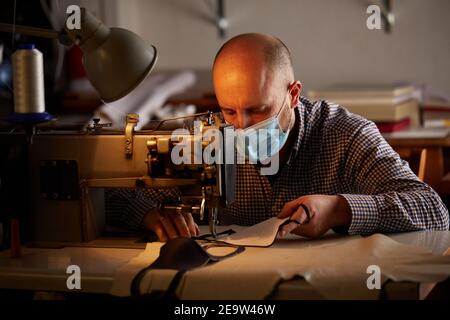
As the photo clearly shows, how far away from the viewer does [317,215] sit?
7.09 ft

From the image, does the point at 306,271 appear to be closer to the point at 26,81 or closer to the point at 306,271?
the point at 306,271

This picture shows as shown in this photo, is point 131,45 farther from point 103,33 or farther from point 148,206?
point 148,206

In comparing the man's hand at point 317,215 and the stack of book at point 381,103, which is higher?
the stack of book at point 381,103

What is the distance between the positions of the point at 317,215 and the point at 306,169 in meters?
0.43

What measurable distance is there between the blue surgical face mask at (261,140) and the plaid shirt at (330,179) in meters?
0.06

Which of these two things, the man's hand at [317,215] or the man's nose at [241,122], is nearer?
the man's hand at [317,215]

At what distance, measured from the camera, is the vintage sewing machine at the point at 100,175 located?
2.16 metres

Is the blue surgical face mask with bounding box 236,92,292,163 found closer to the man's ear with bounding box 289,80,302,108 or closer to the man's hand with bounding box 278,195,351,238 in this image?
the man's ear with bounding box 289,80,302,108

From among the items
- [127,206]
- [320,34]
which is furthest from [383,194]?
[320,34]

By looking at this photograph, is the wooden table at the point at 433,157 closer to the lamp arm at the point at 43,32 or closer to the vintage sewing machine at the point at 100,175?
the vintage sewing machine at the point at 100,175

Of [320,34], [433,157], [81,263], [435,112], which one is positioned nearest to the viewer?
[81,263]

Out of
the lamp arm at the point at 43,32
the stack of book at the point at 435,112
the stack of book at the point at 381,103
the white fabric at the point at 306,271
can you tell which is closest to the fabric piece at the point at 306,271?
the white fabric at the point at 306,271

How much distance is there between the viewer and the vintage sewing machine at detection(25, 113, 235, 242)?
2162 millimetres
